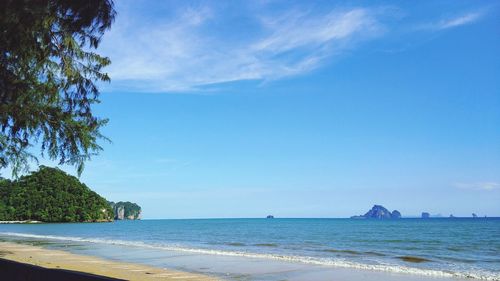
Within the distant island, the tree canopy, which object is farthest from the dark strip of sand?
the distant island

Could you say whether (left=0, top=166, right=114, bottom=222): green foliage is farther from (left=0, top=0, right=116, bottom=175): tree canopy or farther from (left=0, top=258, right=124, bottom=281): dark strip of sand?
(left=0, top=258, right=124, bottom=281): dark strip of sand

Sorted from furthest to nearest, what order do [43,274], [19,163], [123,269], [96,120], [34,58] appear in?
[123,269], [19,163], [96,120], [34,58], [43,274]

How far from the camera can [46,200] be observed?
147625 millimetres

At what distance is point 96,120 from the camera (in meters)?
11.8

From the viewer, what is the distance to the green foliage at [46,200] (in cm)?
14388

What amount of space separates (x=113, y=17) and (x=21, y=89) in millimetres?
3100

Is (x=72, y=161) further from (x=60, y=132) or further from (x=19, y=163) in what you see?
(x=19, y=163)

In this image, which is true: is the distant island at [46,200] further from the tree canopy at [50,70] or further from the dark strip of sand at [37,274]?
the dark strip of sand at [37,274]

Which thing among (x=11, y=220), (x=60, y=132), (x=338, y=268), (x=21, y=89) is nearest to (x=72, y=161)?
(x=60, y=132)

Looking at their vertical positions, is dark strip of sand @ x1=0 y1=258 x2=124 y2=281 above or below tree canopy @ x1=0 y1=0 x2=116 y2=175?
below

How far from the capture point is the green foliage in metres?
144

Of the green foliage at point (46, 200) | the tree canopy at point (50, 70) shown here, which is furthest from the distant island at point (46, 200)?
the tree canopy at point (50, 70)

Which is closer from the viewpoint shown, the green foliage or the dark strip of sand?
the dark strip of sand

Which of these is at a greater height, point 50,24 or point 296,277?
point 50,24
